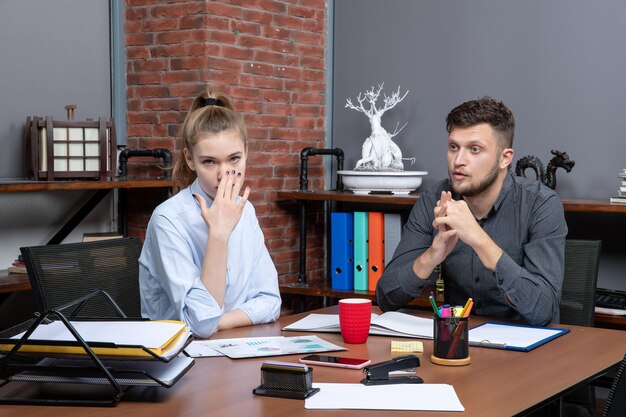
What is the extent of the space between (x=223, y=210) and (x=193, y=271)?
17cm

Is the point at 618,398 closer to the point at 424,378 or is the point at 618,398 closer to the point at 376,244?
the point at 424,378

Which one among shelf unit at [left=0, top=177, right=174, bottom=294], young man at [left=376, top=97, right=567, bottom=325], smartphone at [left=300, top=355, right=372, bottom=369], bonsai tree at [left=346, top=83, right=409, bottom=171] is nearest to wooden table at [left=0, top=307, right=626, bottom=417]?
smartphone at [left=300, top=355, right=372, bottom=369]

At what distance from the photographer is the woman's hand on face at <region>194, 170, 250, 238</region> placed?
2.15 meters

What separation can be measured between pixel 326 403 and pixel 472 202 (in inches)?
49.7

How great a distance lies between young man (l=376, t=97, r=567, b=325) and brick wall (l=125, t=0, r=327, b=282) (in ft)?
4.60

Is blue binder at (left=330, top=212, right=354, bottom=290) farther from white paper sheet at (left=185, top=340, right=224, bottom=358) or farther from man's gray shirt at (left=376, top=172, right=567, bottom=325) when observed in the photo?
white paper sheet at (left=185, top=340, right=224, bottom=358)

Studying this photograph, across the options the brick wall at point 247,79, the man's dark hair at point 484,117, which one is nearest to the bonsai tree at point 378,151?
the brick wall at point 247,79

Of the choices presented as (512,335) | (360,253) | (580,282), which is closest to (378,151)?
(360,253)

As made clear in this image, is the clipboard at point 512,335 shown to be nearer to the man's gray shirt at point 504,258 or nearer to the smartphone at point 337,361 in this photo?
the man's gray shirt at point 504,258

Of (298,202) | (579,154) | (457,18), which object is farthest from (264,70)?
(579,154)

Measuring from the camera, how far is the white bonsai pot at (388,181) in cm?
375

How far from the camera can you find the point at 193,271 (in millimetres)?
2137

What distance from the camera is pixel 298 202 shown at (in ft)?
13.6

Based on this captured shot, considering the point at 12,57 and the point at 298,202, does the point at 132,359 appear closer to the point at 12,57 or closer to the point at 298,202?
the point at 12,57
